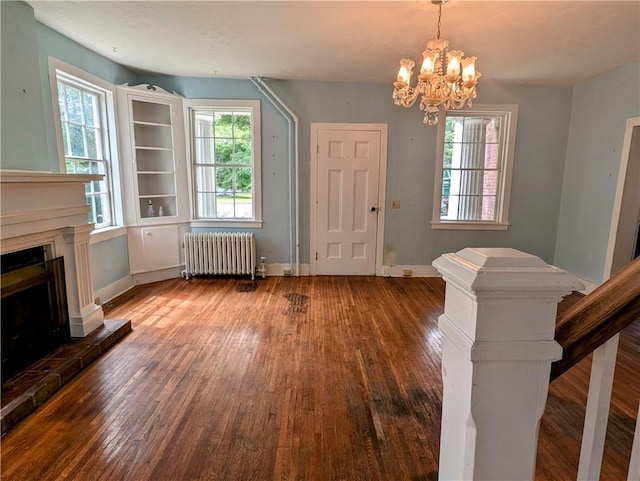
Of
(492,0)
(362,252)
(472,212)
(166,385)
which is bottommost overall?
(166,385)

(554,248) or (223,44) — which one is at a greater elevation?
(223,44)

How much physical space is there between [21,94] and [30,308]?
1.58m

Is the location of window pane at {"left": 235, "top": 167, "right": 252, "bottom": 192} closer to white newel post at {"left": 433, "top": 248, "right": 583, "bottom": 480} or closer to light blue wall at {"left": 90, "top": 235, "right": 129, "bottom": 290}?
light blue wall at {"left": 90, "top": 235, "right": 129, "bottom": 290}

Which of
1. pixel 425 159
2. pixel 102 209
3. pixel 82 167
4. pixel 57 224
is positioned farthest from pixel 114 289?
pixel 425 159

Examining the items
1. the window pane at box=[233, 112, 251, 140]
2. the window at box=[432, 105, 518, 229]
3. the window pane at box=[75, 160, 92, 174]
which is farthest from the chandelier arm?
the window pane at box=[75, 160, 92, 174]

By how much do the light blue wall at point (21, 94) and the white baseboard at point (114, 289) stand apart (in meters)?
1.49

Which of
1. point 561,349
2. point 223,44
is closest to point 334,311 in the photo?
point 223,44

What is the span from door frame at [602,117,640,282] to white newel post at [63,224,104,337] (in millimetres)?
5208

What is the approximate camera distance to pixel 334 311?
3688 millimetres

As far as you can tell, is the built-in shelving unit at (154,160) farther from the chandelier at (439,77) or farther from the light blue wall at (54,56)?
the chandelier at (439,77)

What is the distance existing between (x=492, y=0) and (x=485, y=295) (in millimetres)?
2726

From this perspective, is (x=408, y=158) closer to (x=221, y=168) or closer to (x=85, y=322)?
(x=221, y=168)

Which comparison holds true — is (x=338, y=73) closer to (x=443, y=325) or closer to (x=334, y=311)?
(x=334, y=311)

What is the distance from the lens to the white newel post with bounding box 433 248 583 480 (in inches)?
21.8
